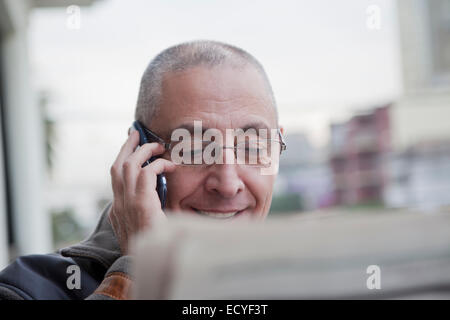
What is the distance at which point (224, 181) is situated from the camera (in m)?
0.75

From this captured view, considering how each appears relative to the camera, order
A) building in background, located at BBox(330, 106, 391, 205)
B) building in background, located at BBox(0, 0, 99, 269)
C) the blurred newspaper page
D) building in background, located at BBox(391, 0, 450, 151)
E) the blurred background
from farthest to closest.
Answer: building in background, located at BBox(330, 106, 391, 205), building in background, located at BBox(391, 0, 450, 151), building in background, located at BBox(0, 0, 99, 269), the blurred background, the blurred newspaper page

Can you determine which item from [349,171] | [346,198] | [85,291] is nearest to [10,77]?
[85,291]

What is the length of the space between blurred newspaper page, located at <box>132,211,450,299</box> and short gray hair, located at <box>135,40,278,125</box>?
→ 54 centimetres

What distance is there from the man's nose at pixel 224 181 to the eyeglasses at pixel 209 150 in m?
0.01

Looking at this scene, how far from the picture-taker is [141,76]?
0.84m

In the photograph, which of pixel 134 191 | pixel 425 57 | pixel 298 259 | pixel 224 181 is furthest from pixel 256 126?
pixel 425 57

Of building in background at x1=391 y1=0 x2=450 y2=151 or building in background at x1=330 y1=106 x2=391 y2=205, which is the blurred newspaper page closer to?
building in background at x1=391 y1=0 x2=450 y2=151

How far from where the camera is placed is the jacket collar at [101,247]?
710mm

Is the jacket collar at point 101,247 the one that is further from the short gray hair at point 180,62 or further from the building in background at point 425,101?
the building in background at point 425,101

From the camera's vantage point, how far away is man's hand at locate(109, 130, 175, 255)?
2.13 ft

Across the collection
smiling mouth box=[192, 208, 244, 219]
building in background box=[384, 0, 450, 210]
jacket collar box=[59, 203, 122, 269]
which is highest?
building in background box=[384, 0, 450, 210]

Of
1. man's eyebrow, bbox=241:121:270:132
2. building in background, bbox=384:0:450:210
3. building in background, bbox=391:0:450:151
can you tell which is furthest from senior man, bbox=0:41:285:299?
building in background, bbox=391:0:450:151

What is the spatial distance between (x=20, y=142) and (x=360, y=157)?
12477 millimetres

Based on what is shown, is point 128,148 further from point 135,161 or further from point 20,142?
point 20,142
